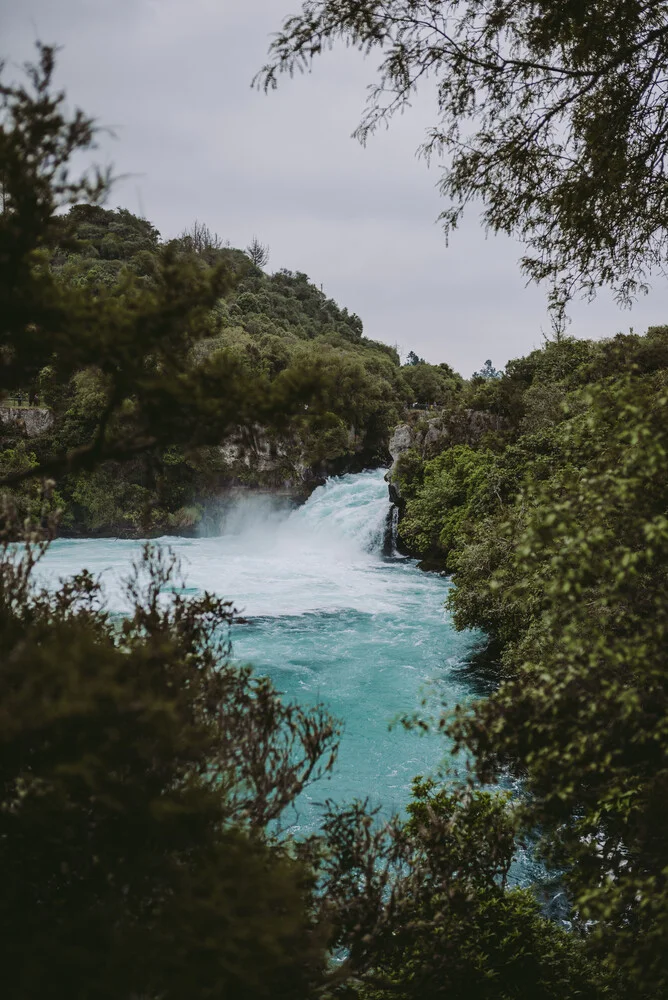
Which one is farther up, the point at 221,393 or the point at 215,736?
the point at 221,393

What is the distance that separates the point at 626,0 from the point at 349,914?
805cm

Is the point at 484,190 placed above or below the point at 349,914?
above

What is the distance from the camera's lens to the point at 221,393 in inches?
128

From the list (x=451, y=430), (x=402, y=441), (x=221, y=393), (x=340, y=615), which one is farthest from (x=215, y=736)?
(x=402, y=441)

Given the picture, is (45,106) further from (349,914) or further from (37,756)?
(349,914)

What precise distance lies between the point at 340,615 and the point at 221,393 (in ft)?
55.3

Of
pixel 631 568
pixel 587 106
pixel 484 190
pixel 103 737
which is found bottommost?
pixel 103 737

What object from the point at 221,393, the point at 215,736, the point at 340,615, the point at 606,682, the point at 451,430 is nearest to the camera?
the point at 221,393

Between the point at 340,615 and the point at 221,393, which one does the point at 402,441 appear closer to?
the point at 340,615

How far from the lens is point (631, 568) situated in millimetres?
3266

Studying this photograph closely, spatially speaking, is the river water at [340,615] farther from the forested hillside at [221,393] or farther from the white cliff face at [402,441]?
the white cliff face at [402,441]

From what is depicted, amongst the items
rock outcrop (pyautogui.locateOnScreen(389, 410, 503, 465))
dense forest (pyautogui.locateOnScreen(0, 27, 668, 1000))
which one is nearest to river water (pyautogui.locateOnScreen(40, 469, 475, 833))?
dense forest (pyautogui.locateOnScreen(0, 27, 668, 1000))

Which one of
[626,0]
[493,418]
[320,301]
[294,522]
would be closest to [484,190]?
[626,0]

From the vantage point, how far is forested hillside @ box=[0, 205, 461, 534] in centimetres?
355
